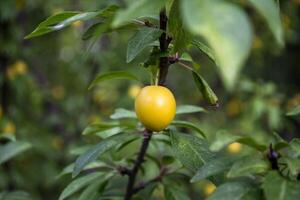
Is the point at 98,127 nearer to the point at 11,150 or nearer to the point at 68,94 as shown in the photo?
the point at 11,150

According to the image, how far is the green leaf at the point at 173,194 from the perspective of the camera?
37.9 inches

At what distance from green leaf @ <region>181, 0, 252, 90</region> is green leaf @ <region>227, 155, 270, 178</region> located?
0.24 m

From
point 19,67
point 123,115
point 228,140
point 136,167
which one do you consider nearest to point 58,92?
point 19,67

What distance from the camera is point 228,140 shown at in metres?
0.69

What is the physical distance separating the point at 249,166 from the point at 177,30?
246mm

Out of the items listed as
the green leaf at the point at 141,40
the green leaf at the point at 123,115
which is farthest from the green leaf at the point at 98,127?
the green leaf at the point at 141,40

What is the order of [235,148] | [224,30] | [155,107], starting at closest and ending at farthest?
[224,30] < [155,107] < [235,148]

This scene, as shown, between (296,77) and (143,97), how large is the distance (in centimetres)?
384

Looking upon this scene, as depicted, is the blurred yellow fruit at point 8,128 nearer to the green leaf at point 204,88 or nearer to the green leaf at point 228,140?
the green leaf at point 204,88

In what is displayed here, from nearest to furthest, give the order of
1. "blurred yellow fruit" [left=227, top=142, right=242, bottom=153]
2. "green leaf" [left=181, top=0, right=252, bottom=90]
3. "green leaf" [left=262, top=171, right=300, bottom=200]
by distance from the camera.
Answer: "green leaf" [left=181, top=0, right=252, bottom=90]
"green leaf" [left=262, top=171, right=300, bottom=200]
"blurred yellow fruit" [left=227, top=142, right=242, bottom=153]

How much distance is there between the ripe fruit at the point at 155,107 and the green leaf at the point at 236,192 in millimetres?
149

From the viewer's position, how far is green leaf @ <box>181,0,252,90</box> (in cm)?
45

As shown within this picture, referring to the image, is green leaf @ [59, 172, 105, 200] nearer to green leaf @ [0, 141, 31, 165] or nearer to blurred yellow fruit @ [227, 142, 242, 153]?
green leaf @ [0, 141, 31, 165]

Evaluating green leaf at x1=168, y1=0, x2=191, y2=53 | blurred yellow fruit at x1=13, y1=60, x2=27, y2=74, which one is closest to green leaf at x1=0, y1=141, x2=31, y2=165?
green leaf at x1=168, y1=0, x2=191, y2=53
